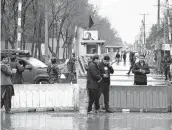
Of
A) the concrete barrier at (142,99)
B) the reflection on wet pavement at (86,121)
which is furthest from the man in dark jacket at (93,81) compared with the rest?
the concrete barrier at (142,99)

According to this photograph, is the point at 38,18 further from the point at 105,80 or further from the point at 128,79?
the point at 105,80

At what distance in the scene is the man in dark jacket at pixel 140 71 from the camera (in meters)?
15.3

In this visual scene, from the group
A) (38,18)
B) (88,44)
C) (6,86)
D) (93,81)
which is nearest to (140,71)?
(93,81)

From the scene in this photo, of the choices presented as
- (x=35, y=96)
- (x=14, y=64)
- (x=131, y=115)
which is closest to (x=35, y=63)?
(x=14, y=64)

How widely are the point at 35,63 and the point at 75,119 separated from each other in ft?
30.0

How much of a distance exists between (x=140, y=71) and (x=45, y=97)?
3037mm

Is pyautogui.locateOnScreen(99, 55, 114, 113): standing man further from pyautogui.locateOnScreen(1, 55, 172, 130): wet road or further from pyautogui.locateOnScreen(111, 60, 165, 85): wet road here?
pyautogui.locateOnScreen(111, 60, 165, 85): wet road

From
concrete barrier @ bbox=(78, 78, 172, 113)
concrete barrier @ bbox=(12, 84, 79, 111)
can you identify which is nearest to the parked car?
concrete barrier @ bbox=(12, 84, 79, 111)

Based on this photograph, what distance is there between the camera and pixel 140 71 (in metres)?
15.3

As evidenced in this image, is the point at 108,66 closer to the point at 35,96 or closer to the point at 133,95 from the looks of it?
the point at 133,95

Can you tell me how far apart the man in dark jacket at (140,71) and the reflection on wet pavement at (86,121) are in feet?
4.71

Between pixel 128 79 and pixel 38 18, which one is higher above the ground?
pixel 38 18

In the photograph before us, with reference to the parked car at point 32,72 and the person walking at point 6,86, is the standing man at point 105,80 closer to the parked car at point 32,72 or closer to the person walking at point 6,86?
the person walking at point 6,86

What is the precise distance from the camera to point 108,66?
14.9m
